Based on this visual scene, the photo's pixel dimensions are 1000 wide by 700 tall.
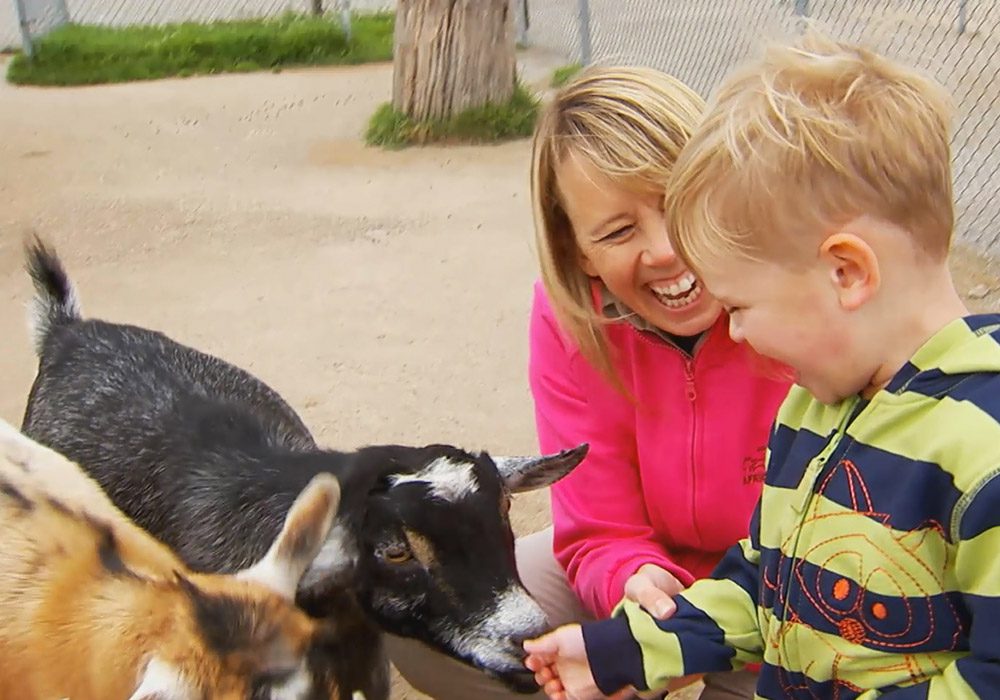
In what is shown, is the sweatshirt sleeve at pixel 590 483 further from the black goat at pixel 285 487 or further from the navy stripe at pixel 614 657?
the navy stripe at pixel 614 657

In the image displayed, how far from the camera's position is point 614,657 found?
1.75 meters

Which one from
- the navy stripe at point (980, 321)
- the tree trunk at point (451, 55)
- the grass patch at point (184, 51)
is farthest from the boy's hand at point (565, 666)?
the grass patch at point (184, 51)

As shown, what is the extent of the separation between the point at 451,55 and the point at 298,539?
6155 mm

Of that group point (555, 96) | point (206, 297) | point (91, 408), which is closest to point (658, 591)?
point (555, 96)

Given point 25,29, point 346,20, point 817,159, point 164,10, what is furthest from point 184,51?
point 817,159

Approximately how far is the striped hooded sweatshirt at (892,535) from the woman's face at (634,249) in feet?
1.65

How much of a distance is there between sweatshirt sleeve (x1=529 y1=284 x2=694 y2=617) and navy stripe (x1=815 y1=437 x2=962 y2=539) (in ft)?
2.78

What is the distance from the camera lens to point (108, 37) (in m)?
11.1

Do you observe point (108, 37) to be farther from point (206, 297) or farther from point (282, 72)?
point (206, 297)

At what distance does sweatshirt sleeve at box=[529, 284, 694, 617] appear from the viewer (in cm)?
232

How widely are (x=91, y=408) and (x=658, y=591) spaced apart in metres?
1.90

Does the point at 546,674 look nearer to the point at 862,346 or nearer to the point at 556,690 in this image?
the point at 556,690

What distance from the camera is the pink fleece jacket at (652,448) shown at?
2217mm

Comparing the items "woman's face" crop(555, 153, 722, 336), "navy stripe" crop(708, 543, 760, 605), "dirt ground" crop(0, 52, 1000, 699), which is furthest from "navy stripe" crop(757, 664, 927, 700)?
"dirt ground" crop(0, 52, 1000, 699)
